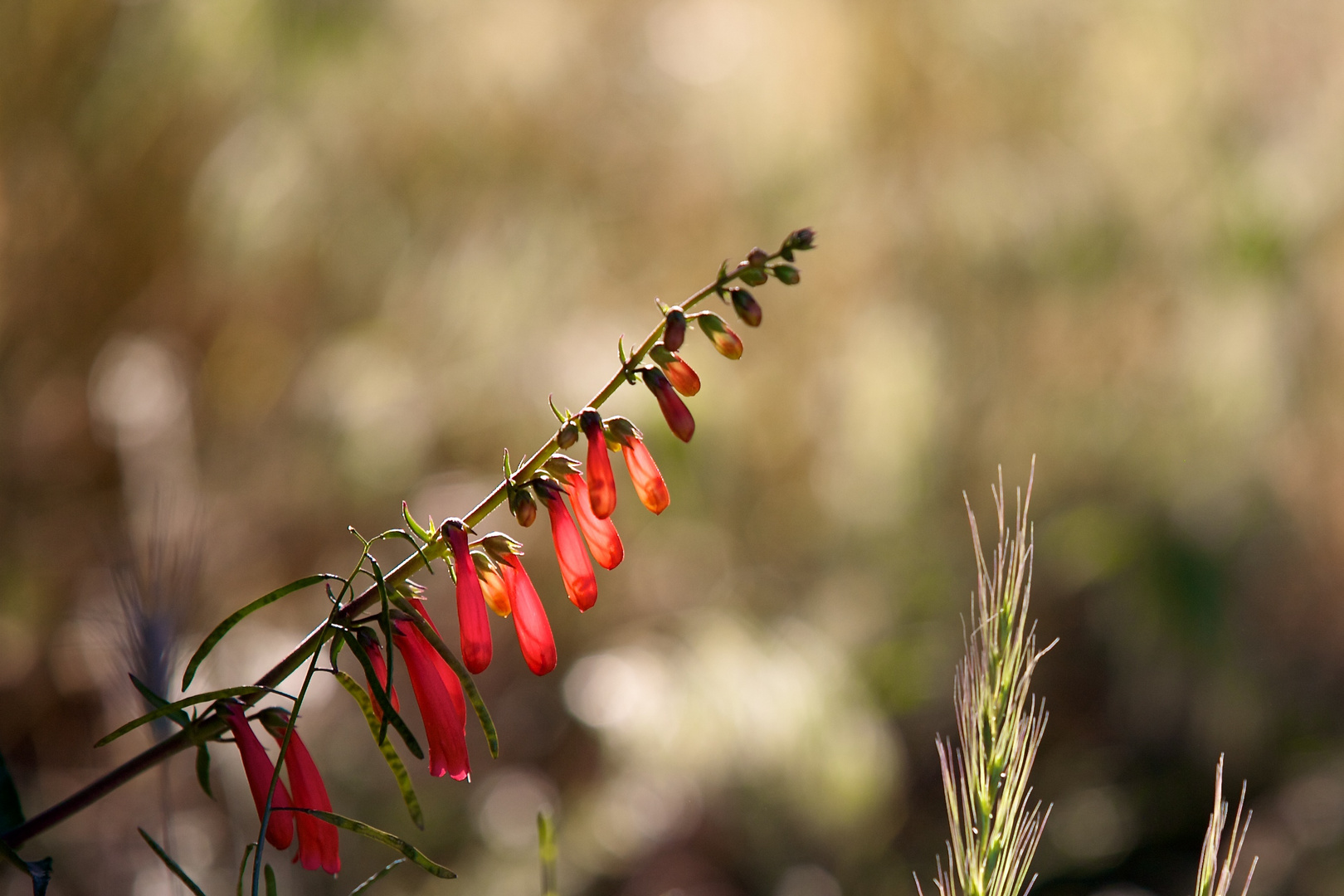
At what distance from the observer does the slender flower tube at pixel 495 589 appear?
47 cm

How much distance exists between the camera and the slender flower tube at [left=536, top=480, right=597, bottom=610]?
460 millimetres

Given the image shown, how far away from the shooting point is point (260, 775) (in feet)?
1.39

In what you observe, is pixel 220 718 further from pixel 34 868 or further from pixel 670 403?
pixel 670 403

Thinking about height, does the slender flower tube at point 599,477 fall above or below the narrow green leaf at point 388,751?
above

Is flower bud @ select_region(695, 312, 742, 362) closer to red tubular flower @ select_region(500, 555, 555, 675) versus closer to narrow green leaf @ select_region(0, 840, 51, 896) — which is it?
red tubular flower @ select_region(500, 555, 555, 675)

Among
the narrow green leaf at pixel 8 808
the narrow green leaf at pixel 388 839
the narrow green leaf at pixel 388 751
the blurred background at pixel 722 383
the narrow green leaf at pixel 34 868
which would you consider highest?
the blurred background at pixel 722 383

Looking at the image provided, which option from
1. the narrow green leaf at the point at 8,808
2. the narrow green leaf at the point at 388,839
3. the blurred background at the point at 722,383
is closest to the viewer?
the narrow green leaf at the point at 388,839

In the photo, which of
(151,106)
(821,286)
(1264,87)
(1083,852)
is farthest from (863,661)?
(151,106)

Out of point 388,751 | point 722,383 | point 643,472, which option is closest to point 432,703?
point 388,751

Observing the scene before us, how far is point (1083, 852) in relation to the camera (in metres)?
1.57

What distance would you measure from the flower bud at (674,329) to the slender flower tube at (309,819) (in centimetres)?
24

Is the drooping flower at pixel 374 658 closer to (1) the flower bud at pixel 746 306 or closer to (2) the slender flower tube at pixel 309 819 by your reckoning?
(2) the slender flower tube at pixel 309 819

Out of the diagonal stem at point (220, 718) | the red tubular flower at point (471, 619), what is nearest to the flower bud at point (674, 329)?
the diagonal stem at point (220, 718)

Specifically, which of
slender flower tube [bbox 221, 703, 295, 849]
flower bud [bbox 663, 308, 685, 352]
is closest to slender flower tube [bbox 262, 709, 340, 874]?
slender flower tube [bbox 221, 703, 295, 849]
